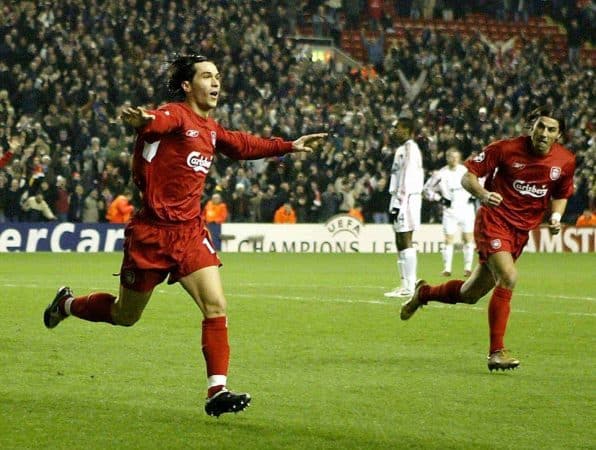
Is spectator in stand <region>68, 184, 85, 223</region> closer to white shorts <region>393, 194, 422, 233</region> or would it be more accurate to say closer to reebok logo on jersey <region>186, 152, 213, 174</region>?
white shorts <region>393, 194, 422, 233</region>

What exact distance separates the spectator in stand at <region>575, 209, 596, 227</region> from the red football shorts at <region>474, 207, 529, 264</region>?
22026 millimetres

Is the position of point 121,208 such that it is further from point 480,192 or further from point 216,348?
point 216,348

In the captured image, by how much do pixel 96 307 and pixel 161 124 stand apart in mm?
1725

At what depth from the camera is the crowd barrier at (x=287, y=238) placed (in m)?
27.0

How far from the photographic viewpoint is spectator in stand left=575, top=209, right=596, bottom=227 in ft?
102

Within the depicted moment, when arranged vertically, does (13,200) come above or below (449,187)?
below

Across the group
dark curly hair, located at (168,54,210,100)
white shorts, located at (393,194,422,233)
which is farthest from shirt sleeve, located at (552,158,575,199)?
white shorts, located at (393,194,422,233)

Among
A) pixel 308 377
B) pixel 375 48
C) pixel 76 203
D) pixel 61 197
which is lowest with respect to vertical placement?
pixel 308 377

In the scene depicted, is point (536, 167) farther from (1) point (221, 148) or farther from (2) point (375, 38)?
(2) point (375, 38)

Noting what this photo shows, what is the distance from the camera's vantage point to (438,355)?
33.2ft

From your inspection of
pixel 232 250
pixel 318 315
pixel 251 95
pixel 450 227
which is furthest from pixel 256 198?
pixel 318 315

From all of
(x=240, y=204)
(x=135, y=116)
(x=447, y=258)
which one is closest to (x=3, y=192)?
(x=240, y=204)

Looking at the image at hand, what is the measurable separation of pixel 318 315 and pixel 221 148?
576 cm

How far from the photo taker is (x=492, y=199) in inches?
355
